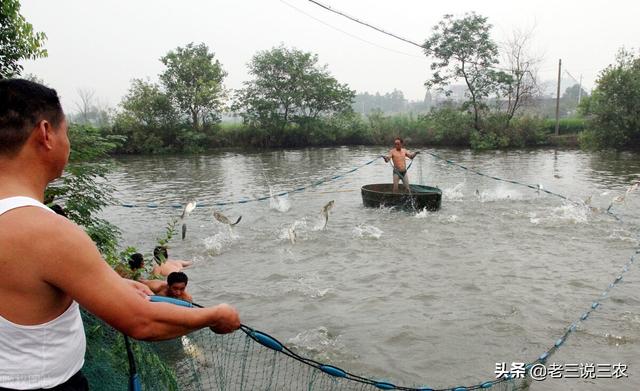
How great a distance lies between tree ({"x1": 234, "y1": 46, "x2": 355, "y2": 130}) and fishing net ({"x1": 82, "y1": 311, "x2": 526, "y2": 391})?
3658 cm

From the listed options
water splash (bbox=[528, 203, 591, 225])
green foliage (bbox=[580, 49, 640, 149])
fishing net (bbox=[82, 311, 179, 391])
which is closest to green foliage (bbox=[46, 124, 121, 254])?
fishing net (bbox=[82, 311, 179, 391])

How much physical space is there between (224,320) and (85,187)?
4964 mm

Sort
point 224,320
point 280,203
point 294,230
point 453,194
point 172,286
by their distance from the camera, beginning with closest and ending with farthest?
point 224,320, point 172,286, point 294,230, point 280,203, point 453,194

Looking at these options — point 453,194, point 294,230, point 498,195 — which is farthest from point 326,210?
point 498,195

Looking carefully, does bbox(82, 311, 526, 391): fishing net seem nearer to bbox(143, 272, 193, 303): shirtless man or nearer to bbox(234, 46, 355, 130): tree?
bbox(143, 272, 193, 303): shirtless man

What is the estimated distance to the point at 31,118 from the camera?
4.89 feet

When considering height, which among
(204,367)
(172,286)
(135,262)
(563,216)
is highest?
(135,262)

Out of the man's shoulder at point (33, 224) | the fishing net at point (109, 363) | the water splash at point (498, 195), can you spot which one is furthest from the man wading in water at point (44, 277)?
the water splash at point (498, 195)

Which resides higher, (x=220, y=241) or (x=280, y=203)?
(x=280, y=203)

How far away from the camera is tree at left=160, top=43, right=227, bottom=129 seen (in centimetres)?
3781

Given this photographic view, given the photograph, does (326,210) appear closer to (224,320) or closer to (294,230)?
(294,230)

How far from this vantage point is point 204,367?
15.9 ft

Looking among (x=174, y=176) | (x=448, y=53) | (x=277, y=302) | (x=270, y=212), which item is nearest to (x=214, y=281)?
(x=277, y=302)

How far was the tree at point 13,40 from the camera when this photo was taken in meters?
6.12
